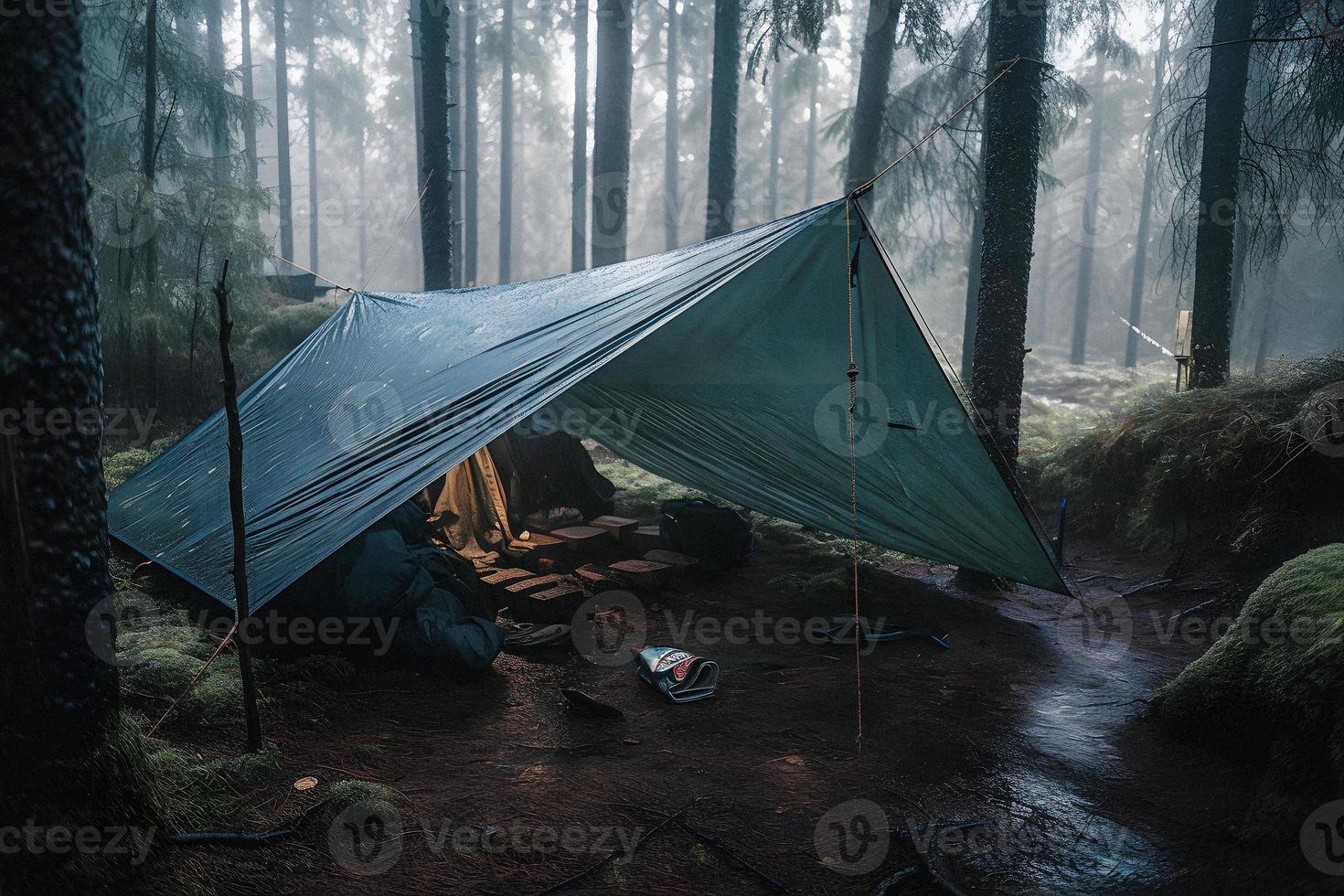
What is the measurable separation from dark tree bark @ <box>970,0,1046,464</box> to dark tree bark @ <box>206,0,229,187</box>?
982 centimetres

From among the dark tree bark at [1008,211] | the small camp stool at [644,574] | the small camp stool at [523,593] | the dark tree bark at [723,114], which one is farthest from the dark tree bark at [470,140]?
the dark tree bark at [1008,211]

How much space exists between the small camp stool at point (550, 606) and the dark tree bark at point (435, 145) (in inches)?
197

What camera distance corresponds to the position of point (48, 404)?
1.83m

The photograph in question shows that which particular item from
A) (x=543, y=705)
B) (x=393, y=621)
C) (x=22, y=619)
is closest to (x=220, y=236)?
(x=393, y=621)

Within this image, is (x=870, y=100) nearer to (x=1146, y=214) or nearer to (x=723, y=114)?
(x=723, y=114)

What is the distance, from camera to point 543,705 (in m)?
3.71

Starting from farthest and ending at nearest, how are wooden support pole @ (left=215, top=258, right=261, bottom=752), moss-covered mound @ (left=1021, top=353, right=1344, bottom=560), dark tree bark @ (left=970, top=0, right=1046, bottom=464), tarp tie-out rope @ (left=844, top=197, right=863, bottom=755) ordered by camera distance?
dark tree bark @ (left=970, top=0, right=1046, bottom=464) < moss-covered mound @ (left=1021, top=353, right=1344, bottom=560) < tarp tie-out rope @ (left=844, top=197, right=863, bottom=755) < wooden support pole @ (left=215, top=258, right=261, bottom=752)

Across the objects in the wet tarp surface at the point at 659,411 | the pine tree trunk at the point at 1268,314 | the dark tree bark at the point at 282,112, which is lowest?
the wet tarp surface at the point at 659,411

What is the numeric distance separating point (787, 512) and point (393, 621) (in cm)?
278

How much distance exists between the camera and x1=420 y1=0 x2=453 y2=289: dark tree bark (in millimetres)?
8634

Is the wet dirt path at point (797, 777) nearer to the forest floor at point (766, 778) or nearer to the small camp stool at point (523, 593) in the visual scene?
the forest floor at point (766, 778)

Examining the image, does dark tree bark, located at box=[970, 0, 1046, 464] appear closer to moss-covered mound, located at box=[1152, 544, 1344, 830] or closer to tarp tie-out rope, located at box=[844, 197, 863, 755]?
tarp tie-out rope, located at box=[844, 197, 863, 755]

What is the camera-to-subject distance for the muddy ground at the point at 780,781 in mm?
2387

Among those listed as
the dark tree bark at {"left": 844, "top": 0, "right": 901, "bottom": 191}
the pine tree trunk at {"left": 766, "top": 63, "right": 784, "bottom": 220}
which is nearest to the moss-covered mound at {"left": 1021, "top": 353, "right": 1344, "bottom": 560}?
the dark tree bark at {"left": 844, "top": 0, "right": 901, "bottom": 191}
